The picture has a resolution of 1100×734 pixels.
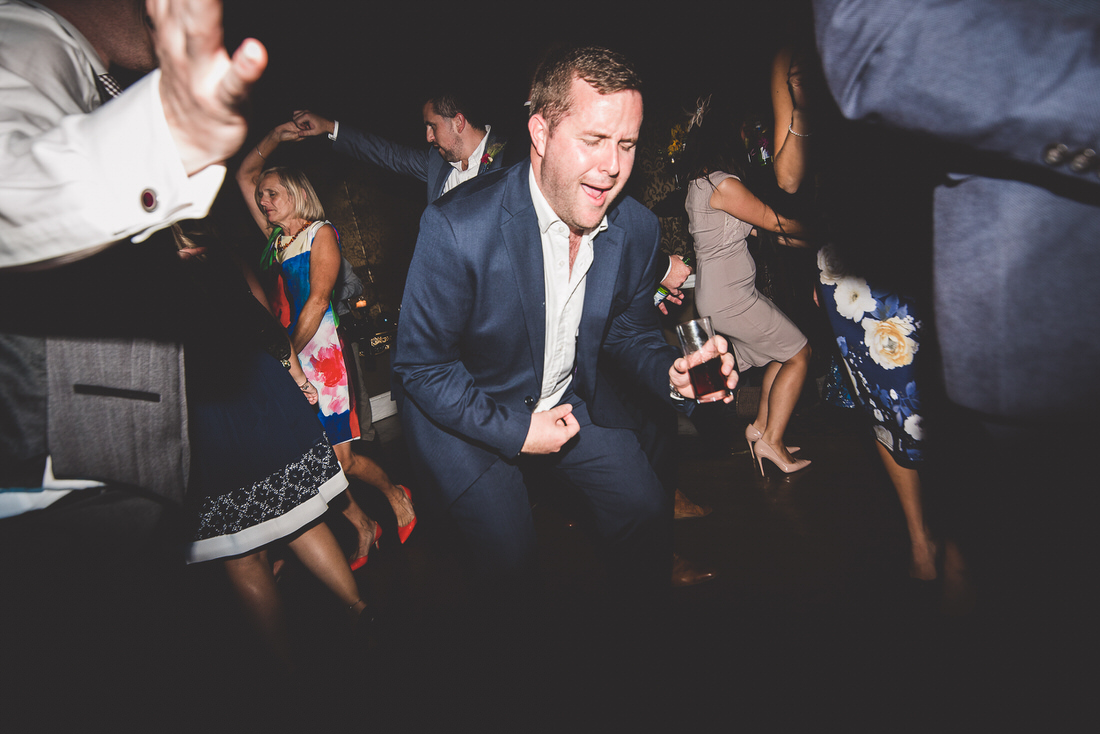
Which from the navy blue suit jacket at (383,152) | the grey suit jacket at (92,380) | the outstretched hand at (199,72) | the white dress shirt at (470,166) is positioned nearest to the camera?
the outstretched hand at (199,72)

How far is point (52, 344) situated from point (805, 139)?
89.5 inches

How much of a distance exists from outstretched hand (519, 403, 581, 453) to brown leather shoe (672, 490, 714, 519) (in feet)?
4.26

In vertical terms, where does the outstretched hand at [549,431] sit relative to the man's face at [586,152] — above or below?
below

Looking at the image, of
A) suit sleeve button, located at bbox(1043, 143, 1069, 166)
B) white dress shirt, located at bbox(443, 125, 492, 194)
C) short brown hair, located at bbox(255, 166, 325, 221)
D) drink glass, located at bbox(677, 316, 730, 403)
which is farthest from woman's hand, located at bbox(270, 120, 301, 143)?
suit sleeve button, located at bbox(1043, 143, 1069, 166)

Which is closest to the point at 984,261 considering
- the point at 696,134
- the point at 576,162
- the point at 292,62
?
the point at 576,162

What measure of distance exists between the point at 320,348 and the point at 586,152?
194cm

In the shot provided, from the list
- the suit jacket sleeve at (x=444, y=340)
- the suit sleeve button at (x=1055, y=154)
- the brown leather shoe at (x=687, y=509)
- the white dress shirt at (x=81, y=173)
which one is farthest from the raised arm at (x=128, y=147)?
the brown leather shoe at (x=687, y=509)

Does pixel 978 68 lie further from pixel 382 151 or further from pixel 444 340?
pixel 382 151

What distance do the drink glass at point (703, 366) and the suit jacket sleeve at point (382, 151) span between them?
301cm

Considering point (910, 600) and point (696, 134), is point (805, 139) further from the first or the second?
point (910, 600)

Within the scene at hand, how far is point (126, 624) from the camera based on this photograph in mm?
866

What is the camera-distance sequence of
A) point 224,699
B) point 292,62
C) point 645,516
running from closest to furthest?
point 645,516 → point 224,699 → point 292,62

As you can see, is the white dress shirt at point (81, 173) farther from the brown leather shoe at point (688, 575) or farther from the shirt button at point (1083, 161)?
the brown leather shoe at point (688, 575)

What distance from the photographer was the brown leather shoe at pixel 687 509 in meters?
2.56
